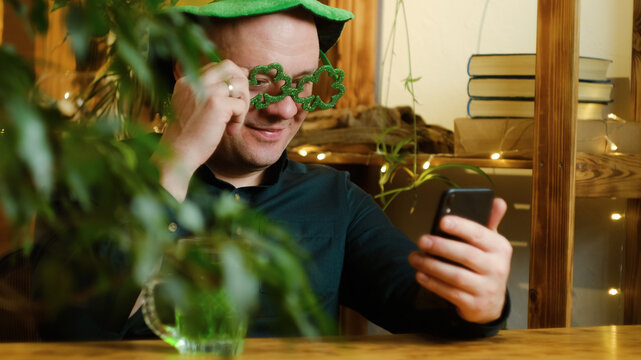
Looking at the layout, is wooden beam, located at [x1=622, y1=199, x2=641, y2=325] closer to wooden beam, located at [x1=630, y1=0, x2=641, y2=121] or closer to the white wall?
wooden beam, located at [x1=630, y1=0, x2=641, y2=121]

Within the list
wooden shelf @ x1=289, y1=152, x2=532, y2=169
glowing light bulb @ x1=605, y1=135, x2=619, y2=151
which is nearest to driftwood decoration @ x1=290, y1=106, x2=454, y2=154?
wooden shelf @ x1=289, y1=152, x2=532, y2=169

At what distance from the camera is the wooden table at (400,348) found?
76 centimetres

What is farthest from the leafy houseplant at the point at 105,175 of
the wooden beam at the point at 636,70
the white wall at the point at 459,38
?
the white wall at the point at 459,38

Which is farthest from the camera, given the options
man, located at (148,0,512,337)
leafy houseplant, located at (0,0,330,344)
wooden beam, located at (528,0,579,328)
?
wooden beam, located at (528,0,579,328)

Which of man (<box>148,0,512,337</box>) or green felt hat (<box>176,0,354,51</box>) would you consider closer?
man (<box>148,0,512,337</box>)

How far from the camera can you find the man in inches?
41.7

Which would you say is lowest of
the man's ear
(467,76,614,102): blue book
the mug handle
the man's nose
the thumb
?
the mug handle

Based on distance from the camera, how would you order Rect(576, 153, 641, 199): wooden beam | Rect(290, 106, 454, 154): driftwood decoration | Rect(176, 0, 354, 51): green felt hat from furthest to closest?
Rect(290, 106, 454, 154): driftwood decoration → Rect(576, 153, 641, 199): wooden beam → Rect(176, 0, 354, 51): green felt hat

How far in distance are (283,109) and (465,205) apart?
53cm

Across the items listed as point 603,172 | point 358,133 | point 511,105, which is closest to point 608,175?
point 603,172

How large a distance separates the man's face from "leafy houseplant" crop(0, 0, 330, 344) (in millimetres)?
949

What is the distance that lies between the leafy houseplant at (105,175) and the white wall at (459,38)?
6.40 feet

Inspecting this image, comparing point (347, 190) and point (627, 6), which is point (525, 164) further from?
point (627, 6)

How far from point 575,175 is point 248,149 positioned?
757mm
